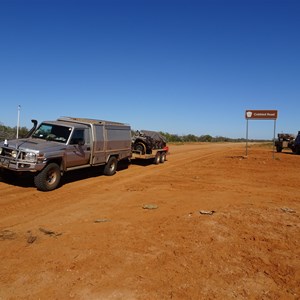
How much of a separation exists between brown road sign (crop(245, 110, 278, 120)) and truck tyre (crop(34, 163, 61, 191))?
16.5 metres

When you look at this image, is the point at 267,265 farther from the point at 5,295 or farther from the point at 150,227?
the point at 5,295

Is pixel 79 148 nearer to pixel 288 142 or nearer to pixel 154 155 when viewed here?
pixel 154 155

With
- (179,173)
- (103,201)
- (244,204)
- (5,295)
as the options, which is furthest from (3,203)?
(179,173)

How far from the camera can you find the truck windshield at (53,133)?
11164 mm

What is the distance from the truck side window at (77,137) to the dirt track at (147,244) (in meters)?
1.83

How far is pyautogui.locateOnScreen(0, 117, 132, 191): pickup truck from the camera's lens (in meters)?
9.58

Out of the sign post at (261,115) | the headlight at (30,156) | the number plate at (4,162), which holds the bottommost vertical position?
the number plate at (4,162)

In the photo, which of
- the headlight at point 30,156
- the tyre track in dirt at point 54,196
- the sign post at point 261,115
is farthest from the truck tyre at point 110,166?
the sign post at point 261,115

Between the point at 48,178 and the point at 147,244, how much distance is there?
5393mm

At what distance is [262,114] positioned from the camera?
74.8 ft

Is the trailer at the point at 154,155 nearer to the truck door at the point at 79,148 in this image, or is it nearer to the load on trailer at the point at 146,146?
the load on trailer at the point at 146,146

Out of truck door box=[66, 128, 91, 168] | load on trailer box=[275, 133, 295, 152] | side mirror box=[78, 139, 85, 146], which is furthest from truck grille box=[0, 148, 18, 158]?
load on trailer box=[275, 133, 295, 152]

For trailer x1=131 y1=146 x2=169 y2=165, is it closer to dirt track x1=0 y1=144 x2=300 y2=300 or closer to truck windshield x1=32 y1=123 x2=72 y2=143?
truck windshield x1=32 y1=123 x2=72 y2=143

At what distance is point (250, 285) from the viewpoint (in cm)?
423
